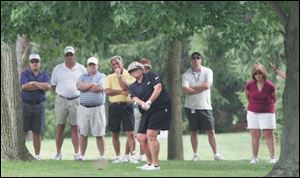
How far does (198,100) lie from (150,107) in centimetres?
367

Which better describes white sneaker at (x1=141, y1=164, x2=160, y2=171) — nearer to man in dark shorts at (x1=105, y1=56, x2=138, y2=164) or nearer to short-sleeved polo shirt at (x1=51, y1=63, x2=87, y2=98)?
man in dark shorts at (x1=105, y1=56, x2=138, y2=164)

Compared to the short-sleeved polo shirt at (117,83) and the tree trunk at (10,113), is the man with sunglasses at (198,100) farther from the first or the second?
the tree trunk at (10,113)

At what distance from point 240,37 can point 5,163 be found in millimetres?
4720

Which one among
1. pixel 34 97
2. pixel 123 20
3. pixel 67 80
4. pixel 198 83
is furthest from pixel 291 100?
pixel 34 97

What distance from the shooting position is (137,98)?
15008 mm

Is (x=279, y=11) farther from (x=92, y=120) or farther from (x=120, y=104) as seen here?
(x=92, y=120)

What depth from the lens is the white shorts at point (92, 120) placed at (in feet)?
57.3

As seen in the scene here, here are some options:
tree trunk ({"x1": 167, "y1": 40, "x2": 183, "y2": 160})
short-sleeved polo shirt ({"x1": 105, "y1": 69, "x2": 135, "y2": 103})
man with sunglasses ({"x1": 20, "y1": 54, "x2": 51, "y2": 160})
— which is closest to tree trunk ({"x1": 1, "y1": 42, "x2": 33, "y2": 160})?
man with sunglasses ({"x1": 20, "y1": 54, "x2": 51, "y2": 160})

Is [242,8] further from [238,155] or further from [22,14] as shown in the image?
[238,155]

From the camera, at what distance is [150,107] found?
588 inches

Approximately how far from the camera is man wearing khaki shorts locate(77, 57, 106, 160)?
1739 cm

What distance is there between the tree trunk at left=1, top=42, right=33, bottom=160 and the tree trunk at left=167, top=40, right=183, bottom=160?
13.4 ft

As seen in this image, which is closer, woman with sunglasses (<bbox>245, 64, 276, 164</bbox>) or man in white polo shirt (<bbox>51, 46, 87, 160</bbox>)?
woman with sunglasses (<bbox>245, 64, 276, 164</bbox>)

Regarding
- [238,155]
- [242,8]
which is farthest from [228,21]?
[238,155]
